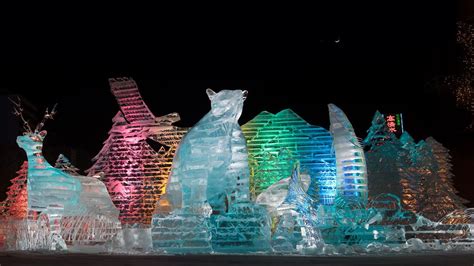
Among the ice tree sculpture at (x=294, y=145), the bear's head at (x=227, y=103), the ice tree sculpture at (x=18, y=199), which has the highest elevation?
the bear's head at (x=227, y=103)

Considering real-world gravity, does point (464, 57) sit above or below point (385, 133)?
above

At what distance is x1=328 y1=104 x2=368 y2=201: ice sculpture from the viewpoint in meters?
14.2

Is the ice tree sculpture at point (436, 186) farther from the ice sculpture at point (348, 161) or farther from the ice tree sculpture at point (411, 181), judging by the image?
the ice sculpture at point (348, 161)

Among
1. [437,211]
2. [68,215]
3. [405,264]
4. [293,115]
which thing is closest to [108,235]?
[68,215]

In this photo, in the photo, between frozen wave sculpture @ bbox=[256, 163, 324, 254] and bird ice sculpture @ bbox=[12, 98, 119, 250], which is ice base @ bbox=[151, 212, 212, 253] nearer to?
frozen wave sculpture @ bbox=[256, 163, 324, 254]

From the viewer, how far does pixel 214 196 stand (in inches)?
523

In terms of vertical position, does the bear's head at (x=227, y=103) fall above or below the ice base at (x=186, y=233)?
above

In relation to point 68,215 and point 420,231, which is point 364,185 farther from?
point 68,215

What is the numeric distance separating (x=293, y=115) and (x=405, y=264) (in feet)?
25.5

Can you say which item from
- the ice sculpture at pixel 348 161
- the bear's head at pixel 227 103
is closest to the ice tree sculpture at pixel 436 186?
the ice sculpture at pixel 348 161

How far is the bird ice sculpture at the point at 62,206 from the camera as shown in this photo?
14.6 meters

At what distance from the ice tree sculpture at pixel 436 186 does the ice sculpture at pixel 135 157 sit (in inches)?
314

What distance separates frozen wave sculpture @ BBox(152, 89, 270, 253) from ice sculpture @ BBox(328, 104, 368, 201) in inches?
94.7

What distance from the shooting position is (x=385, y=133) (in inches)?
707
